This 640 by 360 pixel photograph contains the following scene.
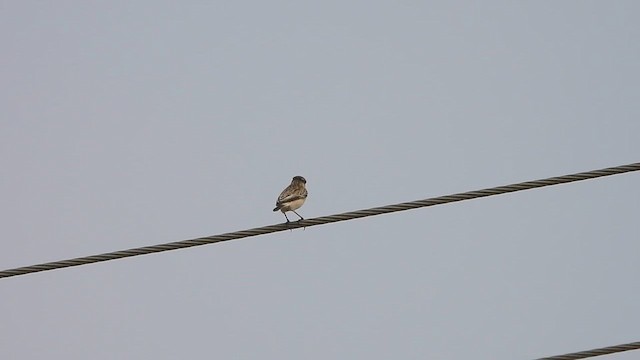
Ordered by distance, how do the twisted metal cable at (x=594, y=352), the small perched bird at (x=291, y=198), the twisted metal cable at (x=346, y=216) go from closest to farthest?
the twisted metal cable at (x=594, y=352)
the twisted metal cable at (x=346, y=216)
the small perched bird at (x=291, y=198)

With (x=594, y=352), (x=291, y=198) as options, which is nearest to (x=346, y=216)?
(x=594, y=352)

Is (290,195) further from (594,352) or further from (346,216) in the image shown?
(594,352)

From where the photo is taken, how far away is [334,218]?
10.2 metres

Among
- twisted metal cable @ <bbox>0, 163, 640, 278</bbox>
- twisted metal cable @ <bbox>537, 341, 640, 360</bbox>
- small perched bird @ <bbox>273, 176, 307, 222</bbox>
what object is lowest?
twisted metal cable @ <bbox>537, 341, 640, 360</bbox>

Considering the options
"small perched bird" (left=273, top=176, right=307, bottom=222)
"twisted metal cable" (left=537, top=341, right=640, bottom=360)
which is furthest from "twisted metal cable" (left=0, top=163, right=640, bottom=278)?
"small perched bird" (left=273, top=176, right=307, bottom=222)

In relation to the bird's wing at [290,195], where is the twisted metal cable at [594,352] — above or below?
below

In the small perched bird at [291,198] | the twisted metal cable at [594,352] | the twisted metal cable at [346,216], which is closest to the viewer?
the twisted metal cable at [594,352]

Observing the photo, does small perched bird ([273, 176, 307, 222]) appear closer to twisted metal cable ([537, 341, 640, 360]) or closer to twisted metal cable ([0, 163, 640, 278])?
twisted metal cable ([0, 163, 640, 278])

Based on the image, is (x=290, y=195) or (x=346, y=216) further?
(x=290, y=195)

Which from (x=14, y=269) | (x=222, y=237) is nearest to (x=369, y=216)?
(x=222, y=237)

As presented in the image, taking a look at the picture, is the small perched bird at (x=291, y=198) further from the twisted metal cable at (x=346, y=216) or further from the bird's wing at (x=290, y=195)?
the twisted metal cable at (x=346, y=216)

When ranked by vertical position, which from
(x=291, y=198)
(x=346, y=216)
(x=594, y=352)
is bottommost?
(x=594, y=352)

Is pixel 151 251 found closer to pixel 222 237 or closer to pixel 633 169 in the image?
pixel 222 237

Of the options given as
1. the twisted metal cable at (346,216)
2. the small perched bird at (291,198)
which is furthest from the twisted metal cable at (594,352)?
the small perched bird at (291,198)
